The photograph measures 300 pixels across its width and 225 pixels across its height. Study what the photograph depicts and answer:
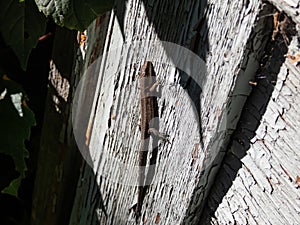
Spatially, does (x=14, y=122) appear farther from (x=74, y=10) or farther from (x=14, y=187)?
(x=74, y=10)

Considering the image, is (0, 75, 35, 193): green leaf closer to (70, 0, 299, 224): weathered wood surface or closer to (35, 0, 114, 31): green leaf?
(70, 0, 299, 224): weathered wood surface

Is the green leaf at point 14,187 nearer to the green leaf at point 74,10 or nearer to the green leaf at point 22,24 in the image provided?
the green leaf at point 22,24

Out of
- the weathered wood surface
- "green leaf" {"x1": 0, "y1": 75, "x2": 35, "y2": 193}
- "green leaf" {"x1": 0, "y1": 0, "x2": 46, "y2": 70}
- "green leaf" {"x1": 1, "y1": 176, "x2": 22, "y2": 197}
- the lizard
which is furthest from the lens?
"green leaf" {"x1": 1, "y1": 176, "x2": 22, "y2": 197}

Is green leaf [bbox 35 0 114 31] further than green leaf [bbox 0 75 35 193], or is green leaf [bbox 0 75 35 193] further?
green leaf [bbox 0 75 35 193]

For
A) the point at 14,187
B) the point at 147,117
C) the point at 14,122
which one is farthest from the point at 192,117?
the point at 14,187

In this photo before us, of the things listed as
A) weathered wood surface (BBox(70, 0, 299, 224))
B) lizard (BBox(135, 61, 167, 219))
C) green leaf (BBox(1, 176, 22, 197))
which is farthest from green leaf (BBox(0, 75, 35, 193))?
lizard (BBox(135, 61, 167, 219))

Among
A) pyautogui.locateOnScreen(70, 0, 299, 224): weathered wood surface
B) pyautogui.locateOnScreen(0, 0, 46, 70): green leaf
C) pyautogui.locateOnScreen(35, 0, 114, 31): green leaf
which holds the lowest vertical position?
pyautogui.locateOnScreen(70, 0, 299, 224): weathered wood surface

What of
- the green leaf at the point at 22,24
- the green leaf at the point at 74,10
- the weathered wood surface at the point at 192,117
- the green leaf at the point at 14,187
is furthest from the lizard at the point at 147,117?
the green leaf at the point at 14,187

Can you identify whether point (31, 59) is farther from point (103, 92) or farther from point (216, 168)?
point (216, 168)
